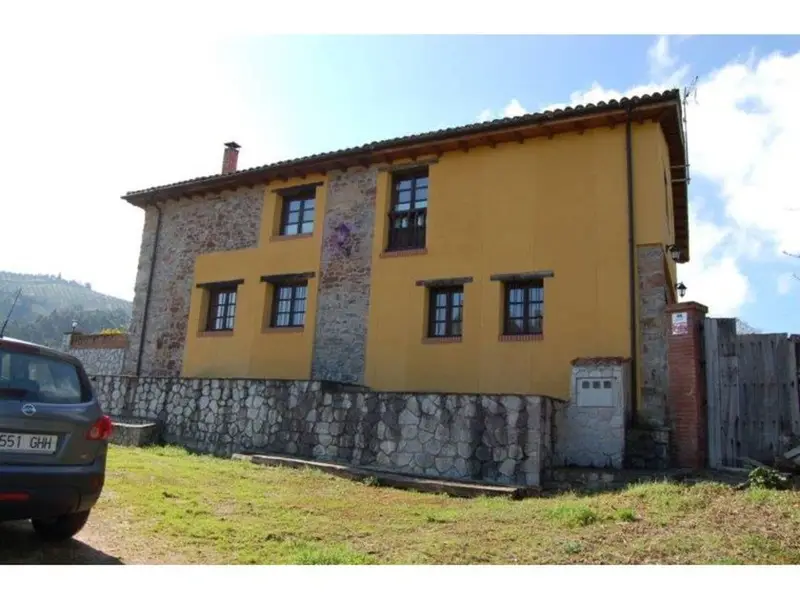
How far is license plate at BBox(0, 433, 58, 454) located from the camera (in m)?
4.22

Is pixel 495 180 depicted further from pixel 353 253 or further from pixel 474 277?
pixel 353 253

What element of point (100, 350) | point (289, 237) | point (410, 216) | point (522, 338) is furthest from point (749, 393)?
point (100, 350)

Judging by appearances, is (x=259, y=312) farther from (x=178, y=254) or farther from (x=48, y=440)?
(x=48, y=440)

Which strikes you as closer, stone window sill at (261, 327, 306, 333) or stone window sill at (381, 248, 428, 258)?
stone window sill at (381, 248, 428, 258)

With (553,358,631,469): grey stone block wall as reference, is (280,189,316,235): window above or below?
above

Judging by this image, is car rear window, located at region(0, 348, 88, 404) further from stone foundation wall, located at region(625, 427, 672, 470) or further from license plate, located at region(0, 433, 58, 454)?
stone foundation wall, located at region(625, 427, 672, 470)

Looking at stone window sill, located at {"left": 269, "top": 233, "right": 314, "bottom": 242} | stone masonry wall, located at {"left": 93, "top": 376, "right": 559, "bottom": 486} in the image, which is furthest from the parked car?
stone window sill, located at {"left": 269, "top": 233, "right": 314, "bottom": 242}

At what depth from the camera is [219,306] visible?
54.7ft

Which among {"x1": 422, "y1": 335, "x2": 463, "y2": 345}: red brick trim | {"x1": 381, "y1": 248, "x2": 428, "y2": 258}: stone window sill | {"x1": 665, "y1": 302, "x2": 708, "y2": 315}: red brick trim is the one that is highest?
{"x1": 381, "y1": 248, "x2": 428, "y2": 258}: stone window sill

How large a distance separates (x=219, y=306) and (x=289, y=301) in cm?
245

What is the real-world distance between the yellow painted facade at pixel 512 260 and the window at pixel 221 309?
1.73m

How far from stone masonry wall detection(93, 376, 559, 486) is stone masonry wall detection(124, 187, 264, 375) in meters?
2.87

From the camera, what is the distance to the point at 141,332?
17.6 m

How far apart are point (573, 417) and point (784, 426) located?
2.98m
